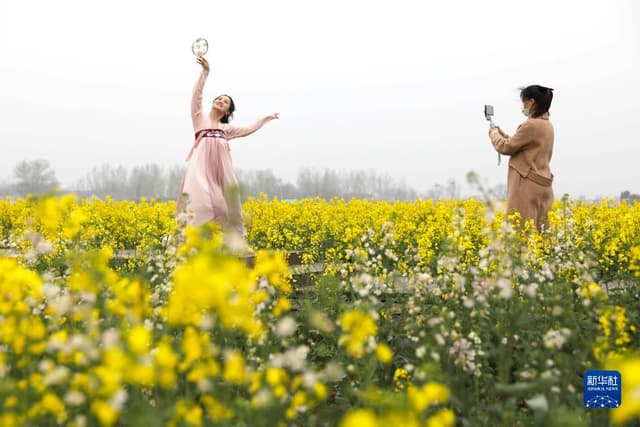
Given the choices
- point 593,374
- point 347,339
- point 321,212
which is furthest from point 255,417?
point 321,212

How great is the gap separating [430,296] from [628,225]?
4218mm

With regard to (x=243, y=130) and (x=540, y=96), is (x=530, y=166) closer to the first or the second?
(x=540, y=96)

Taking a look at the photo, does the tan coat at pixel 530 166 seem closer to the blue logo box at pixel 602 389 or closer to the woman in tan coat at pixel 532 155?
the woman in tan coat at pixel 532 155

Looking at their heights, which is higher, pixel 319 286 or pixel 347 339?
pixel 347 339

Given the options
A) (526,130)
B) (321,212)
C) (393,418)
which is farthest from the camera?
(321,212)

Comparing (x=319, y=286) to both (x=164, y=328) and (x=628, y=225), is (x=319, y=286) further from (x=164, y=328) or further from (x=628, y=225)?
(x=628, y=225)

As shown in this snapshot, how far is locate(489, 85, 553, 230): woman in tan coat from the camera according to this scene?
5680mm

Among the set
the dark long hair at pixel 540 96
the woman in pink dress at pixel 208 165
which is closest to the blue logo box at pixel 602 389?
the woman in pink dress at pixel 208 165

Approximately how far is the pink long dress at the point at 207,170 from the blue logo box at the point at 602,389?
12.1 ft

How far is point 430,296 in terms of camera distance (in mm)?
3498

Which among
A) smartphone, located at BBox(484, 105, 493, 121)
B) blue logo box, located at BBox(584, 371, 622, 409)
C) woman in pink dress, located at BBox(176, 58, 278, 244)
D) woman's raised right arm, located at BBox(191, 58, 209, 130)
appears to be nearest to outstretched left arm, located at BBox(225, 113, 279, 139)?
woman in pink dress, located at BBox(176, 58, 278, 244)

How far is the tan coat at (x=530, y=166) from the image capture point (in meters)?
5.67

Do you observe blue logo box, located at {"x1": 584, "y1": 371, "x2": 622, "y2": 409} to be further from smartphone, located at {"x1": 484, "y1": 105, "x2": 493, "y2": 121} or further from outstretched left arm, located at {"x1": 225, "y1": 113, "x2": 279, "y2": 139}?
outstretched left arm, located at {"x1": 225, "y1": 113, "x2": 279, "y2": 139}

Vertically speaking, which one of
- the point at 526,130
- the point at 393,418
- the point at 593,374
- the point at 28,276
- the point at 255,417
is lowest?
the point at 593,374
